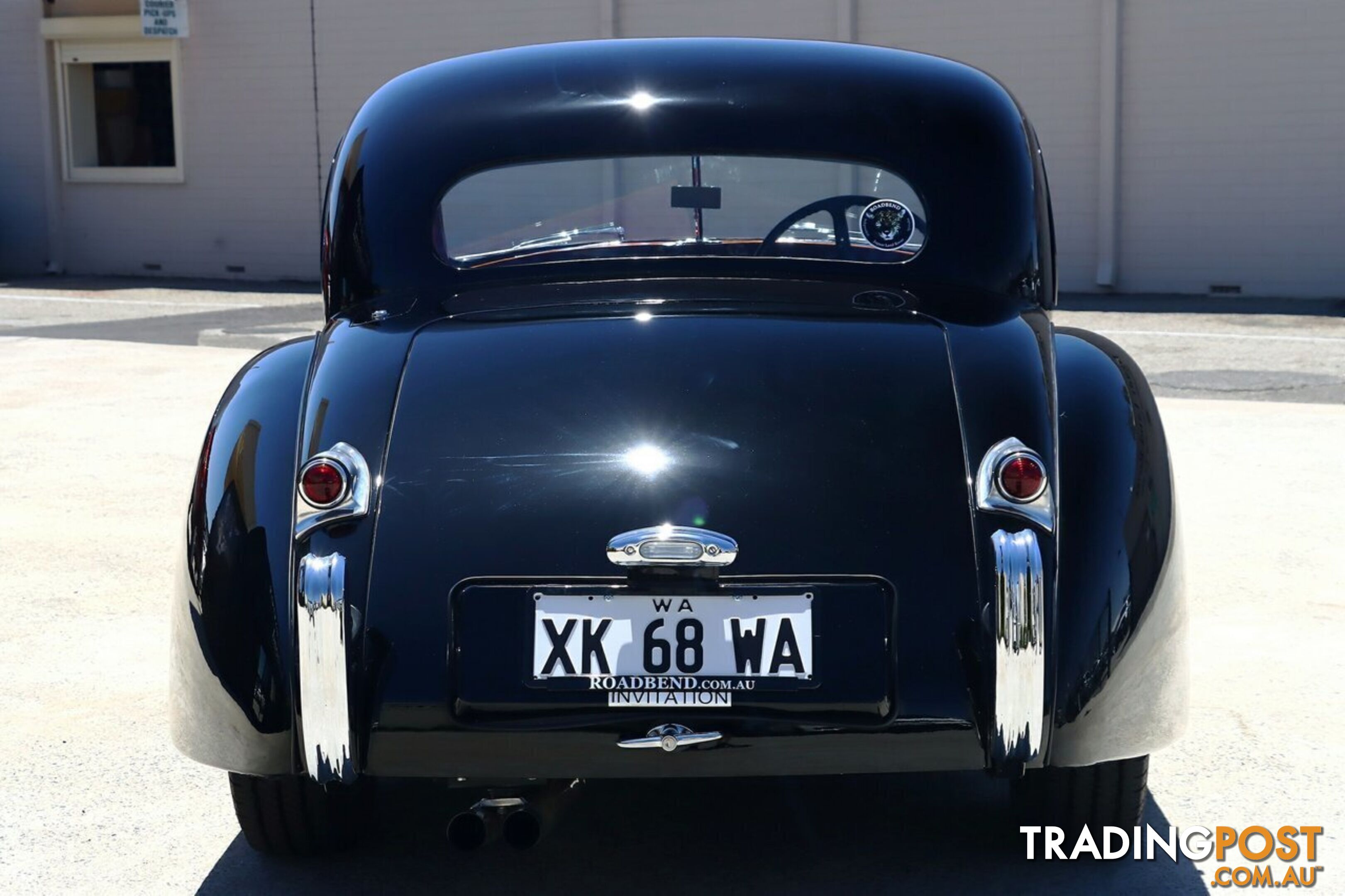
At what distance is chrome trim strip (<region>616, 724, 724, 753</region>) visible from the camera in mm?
2787

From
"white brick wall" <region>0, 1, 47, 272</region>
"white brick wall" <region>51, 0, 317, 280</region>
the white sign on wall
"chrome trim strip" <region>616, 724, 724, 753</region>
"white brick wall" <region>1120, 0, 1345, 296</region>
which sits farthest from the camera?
"white brick wall" <region>0, 1, 47, 272</region>

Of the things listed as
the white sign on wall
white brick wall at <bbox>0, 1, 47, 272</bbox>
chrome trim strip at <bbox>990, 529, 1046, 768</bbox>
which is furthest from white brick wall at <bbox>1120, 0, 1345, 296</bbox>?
chrome trim strip at <bbox>990, 529, 1046, 768</bbox>

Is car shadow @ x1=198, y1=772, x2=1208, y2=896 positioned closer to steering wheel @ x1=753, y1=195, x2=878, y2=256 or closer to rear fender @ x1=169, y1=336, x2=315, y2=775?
rear fender @ x1=169, y1=336, x2=315, y2=775

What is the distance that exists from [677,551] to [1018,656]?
1.94 ft

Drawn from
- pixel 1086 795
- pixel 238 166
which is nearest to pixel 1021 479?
pixel 1086 795

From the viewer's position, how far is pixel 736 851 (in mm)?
3420

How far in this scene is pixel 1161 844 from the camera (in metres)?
3.44

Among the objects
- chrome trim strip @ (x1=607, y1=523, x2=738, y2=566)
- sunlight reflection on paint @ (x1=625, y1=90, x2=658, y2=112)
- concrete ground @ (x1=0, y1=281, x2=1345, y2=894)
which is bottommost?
concrete ground @ (x1=0, y1=281, x2=1345, y2=894)

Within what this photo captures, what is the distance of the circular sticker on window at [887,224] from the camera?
11.8 ft

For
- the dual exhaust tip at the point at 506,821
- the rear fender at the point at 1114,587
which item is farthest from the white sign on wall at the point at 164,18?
the dual exhaust tip at the point at 506,821

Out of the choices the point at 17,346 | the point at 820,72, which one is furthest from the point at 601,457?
the point at 17,346

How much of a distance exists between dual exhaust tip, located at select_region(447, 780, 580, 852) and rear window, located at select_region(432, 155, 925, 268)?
118 centimetres

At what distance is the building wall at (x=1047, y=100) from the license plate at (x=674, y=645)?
14.6m

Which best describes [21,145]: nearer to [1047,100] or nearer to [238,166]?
[238,166]
